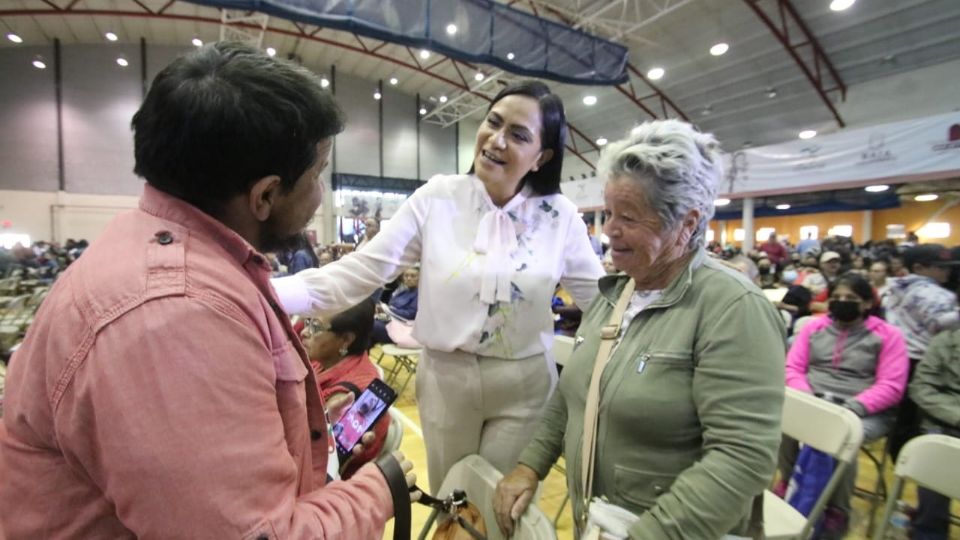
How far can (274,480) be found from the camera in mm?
580

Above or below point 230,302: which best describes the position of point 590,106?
above

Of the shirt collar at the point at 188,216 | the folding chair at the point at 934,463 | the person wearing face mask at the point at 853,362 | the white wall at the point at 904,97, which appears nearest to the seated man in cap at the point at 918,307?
the person wearing face mask at the point at 853,362

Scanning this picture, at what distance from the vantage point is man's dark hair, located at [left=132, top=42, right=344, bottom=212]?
0.60 meters

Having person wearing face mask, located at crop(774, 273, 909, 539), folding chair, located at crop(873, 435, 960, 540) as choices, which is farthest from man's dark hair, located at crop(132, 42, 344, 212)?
person wearing face mask, located at crop(774, 273, 909, 539)

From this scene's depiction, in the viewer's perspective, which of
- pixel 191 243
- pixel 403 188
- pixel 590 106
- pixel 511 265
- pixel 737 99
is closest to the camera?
pixel 191 243

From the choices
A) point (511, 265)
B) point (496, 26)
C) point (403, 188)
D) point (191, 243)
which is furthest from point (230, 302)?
point (403, 188)

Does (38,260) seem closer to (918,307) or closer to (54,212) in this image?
(54,212)

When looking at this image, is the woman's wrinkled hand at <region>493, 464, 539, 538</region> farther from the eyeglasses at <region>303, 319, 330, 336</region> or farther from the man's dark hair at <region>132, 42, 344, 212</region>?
the eyeglasses at <region>303, 319, 330, 336</region>

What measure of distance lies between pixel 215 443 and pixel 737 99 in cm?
1357

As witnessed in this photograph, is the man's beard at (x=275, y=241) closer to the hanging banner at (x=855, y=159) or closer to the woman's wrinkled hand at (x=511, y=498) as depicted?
the woman's wrinkled hand at (x=511, y=498)

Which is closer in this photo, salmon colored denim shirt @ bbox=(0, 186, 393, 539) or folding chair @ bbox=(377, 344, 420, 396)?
salmon colored denim shirt @ bbox=(0, 186, 393, 539)

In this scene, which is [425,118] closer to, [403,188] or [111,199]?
[403,188]

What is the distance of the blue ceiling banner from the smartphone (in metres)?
4.01

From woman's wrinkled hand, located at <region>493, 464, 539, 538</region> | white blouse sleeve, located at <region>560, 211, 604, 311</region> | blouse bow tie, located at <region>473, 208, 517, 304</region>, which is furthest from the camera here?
white blouse sleeve, located at <region>560, 211, 604, 311</region>
